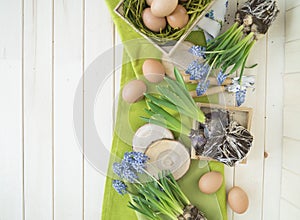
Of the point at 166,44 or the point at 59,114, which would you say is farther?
the point at 59,114

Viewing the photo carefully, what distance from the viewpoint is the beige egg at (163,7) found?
30.0 inches

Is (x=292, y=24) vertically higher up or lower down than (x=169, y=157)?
higher up

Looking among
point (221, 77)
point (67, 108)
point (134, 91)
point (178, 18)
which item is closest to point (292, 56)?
point (221, 77)

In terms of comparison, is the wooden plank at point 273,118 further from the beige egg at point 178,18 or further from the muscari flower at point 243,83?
the beige egg at point 178,18

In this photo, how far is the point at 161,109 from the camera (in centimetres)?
83

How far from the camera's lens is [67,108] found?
0.93 metres

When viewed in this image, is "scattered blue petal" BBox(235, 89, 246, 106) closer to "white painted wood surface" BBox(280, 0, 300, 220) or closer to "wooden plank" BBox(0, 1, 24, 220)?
"white painted wood surface" BBox(280, 0, 300, 220)

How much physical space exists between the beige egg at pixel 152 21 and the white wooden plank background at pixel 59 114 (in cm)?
13

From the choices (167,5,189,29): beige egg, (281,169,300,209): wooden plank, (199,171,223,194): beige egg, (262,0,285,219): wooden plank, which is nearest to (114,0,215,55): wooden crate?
(167,5,189,29): beige egg

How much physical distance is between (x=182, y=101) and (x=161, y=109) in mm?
58

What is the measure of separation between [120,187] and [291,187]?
1.50 ft

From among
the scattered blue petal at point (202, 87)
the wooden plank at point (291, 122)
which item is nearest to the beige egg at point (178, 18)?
the scattered blue petal at point (202, 87)

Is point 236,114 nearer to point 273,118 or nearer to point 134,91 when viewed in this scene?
point 273,118

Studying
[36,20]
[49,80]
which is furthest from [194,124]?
[36,20]
